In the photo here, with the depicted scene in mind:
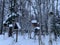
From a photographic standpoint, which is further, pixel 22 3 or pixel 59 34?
pixel 22 3

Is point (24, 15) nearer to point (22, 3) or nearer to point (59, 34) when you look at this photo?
point (22, 3)

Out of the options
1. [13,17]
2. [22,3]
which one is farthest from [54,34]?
[22,3]

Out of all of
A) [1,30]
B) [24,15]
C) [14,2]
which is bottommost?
[1,30]

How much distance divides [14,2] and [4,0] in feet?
23.6

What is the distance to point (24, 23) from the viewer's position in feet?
91.8

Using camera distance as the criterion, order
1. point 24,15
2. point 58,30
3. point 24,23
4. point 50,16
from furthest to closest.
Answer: point 24,23 < point 24,15 < point 58,30 < point 50,16

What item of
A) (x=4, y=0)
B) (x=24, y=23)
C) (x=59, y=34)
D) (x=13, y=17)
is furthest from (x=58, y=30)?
(x=4, y=0)

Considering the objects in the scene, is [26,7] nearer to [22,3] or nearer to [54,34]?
[22,3]

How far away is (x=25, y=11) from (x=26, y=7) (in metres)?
0.74

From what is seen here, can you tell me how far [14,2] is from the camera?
71.2 ft

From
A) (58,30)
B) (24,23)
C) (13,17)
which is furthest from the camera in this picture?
(24,23)

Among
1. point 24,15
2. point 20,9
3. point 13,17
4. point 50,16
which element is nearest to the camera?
point 50,16

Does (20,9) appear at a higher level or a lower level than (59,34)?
higher

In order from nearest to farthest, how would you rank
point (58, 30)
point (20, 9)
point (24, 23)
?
1. point (58, 30)
2. point (20, 9)
3. point (24, 23)
